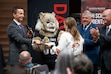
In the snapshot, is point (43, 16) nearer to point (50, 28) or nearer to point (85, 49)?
point (50, 28)

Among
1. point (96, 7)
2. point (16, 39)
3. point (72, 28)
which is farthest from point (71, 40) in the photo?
point (96, 7)

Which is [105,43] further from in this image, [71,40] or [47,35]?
[47,35]

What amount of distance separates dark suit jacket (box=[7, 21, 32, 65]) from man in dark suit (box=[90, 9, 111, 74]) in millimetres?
1048

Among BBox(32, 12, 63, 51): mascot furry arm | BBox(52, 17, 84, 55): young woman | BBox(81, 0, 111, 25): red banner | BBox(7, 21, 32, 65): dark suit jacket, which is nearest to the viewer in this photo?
BBox(52, 17, 84, 55): young woman

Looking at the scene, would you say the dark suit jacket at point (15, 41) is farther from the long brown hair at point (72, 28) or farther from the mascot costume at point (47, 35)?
the long brown hair at point (72, 28)

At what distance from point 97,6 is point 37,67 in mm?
2735

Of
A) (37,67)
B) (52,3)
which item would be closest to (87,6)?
(52,3)

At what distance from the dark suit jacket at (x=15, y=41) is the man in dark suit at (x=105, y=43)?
1.05m

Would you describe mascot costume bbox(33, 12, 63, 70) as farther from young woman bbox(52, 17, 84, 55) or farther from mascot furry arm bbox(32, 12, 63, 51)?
young woman bbox(52, 17, 84, 55)

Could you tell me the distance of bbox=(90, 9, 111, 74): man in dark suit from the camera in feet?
17.4

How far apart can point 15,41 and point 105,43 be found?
1406 mm

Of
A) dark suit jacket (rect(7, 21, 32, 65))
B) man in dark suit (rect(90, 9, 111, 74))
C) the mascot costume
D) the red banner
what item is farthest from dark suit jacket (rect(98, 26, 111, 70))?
the red banner

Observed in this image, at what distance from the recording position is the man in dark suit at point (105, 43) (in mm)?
5302

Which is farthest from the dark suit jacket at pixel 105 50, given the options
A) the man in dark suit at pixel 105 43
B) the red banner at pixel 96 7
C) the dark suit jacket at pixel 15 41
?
the red banner at pixel 96 7
